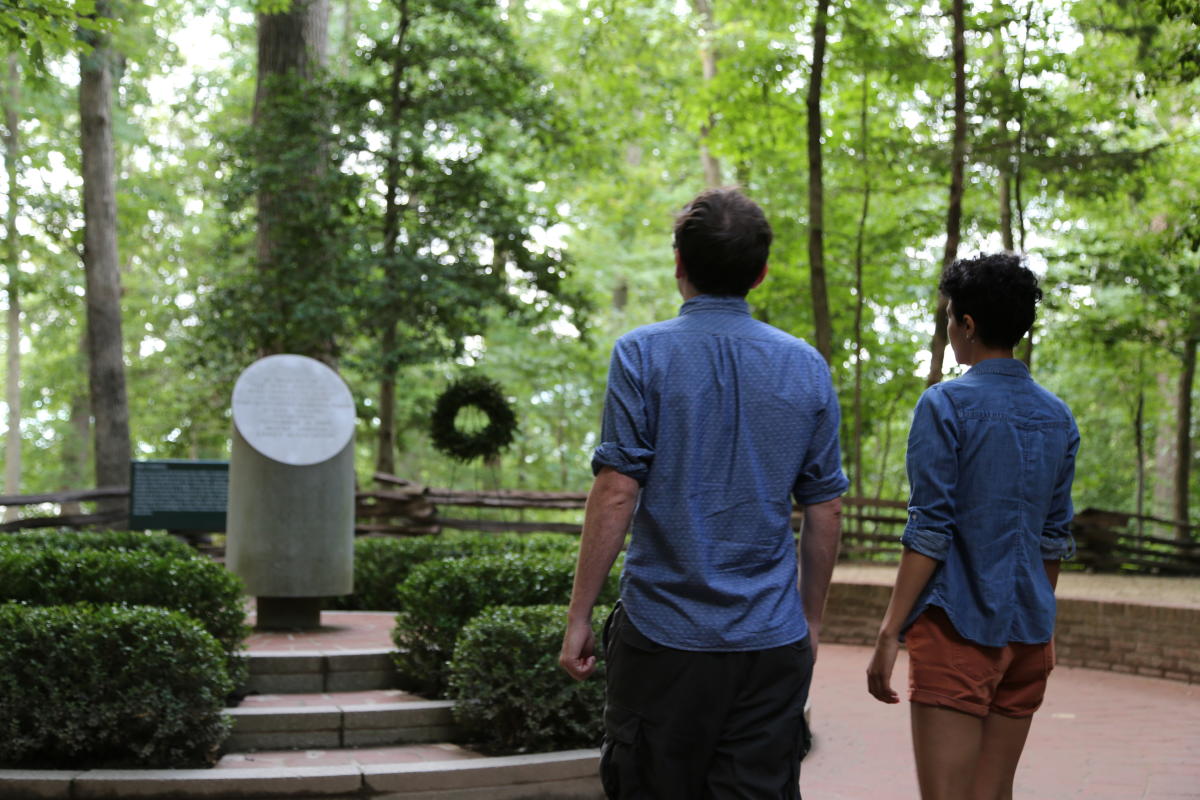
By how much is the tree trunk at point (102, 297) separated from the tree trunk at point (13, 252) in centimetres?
277

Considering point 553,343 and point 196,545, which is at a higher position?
point 553,343

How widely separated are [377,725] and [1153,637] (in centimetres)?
613

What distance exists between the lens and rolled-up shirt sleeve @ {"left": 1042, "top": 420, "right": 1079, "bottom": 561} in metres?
3.04

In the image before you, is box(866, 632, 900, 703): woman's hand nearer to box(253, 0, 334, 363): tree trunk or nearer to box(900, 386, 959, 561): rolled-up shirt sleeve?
box(900, 386, 959, 561): rolled-up shirt sleeve

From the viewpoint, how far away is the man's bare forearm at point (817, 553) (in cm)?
268

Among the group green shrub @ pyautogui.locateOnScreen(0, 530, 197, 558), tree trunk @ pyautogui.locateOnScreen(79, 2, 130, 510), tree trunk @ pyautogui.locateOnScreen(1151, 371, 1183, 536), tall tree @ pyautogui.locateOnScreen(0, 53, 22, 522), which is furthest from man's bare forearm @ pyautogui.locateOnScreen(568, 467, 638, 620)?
tree trunk @ pyautogui.locateOnScreen(1151, 371, 1183, 536)

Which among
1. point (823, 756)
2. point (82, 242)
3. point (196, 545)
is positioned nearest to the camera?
point (823, 756)

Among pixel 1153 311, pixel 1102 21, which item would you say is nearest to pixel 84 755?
pixel 1102 21

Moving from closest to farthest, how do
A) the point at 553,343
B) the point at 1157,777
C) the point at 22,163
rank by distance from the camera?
the point at 1157,777 → the point at 22,163 → the point at 553,343

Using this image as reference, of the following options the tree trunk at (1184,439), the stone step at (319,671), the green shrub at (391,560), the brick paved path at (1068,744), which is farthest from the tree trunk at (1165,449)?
the stone step at (319,671)

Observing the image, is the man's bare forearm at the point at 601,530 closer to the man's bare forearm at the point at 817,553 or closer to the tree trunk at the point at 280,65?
the man's bare forearm at the point at 817,553

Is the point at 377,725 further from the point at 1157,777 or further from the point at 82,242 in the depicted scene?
the point at 82,242

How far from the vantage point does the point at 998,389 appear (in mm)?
2967

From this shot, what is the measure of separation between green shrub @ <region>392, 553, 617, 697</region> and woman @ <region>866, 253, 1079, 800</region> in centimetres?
383
